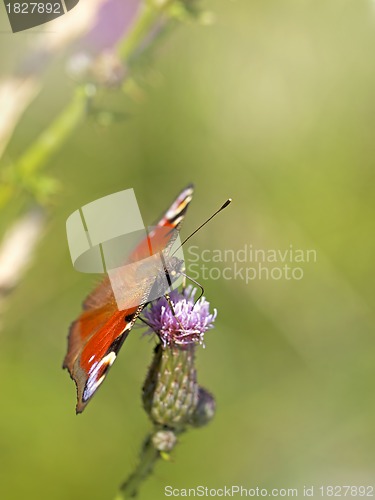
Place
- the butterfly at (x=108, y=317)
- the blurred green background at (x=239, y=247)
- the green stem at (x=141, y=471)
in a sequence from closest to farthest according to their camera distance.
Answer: the butterfly at (x=108, y=317)
the green stem at (x=141, y=471)
the blurred green background at (x=239, y=247)

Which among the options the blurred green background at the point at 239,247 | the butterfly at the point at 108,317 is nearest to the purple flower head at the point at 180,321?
the butterfly at the point at 108,317

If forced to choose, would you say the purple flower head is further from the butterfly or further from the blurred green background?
the blurred green background

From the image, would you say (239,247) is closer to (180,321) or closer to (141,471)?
(180,321)

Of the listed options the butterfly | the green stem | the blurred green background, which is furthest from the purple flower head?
the blurred green background

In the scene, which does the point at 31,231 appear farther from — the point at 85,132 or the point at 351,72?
the point at 351,72

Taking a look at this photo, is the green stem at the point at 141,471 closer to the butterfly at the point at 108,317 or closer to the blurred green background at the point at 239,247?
the butterfly at the point at 108,317

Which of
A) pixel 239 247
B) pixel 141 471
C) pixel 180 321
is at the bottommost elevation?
pixel 141 471

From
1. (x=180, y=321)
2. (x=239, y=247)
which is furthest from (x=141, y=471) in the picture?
(x=239, y=247)
